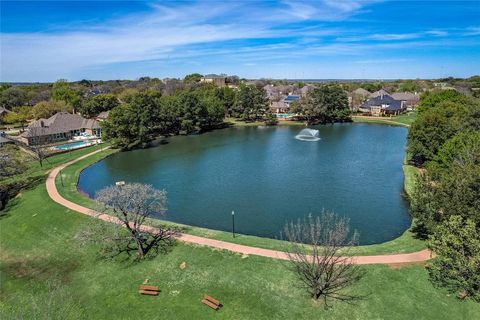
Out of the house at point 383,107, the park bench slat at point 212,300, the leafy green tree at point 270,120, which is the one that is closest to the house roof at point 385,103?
the house at point 383,107

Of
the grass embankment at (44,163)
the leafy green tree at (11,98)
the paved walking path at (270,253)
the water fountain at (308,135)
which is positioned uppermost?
the leafy green tree at (11,98)

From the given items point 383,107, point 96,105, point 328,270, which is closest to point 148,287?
point 328,270

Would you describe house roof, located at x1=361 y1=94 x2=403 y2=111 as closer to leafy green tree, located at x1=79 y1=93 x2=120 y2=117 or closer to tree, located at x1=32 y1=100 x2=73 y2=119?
leafy green tree, located at x1=79 y1=93 x2=120 y2=117

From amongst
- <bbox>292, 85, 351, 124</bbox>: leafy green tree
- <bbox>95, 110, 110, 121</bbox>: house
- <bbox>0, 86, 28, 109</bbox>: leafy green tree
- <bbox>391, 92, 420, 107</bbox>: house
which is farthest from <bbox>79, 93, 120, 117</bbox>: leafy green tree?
<bbox>391, 92, 420, 107</bbox>: house

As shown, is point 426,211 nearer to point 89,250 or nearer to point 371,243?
point 371,243

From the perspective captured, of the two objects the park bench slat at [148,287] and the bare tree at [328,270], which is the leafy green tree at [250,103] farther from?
the park bench slat at [148,287]

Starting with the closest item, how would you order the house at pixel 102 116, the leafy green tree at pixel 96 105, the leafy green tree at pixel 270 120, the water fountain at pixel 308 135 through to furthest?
the water fountain at pixel 308 135
the house at pixel 102 116
the leafy green tree at pixel 96 105
the leafy green tree at pixel 270 120

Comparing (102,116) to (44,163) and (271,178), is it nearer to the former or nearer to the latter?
(44,163)
